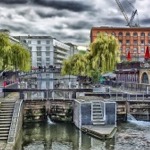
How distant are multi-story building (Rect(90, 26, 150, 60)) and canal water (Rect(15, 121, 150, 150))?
109296 millimetres

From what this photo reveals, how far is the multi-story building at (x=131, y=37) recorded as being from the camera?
148375 millimetres

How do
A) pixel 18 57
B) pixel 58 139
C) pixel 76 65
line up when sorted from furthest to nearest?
pixel 76 65, pixel 18 57, pixel 58 139

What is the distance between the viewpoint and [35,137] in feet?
113

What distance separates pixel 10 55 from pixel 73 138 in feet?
111

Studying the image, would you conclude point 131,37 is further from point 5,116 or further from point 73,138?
point 5,116

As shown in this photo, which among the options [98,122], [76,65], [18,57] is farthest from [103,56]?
[98,122]

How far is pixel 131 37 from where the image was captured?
494ft

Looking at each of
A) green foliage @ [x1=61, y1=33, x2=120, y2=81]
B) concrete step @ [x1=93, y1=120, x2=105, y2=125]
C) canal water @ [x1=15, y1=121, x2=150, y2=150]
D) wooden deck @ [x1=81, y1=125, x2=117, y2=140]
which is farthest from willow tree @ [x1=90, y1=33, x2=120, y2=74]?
wooden deck @ [x1=81, y1=125, x2=117, y2=140]

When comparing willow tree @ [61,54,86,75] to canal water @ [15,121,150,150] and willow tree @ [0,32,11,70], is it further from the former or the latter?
canal water @ [15,121,150,150]

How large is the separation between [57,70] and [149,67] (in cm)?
8989

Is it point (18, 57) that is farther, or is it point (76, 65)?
point (76, 65)

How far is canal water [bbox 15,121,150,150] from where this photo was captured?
99.7 ft

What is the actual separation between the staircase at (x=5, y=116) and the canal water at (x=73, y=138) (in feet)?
4.67

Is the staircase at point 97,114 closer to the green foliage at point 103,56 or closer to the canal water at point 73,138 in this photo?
the canal water at point 73,138
